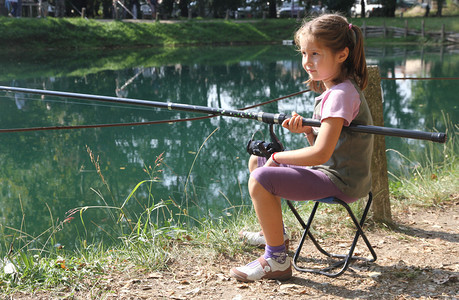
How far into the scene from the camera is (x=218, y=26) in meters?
27.8

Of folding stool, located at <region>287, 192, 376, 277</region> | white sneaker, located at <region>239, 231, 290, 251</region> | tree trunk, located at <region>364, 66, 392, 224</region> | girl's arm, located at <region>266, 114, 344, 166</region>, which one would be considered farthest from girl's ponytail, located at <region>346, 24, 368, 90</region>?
white sneaker, located at <region>239, 231, 290, 251</region>

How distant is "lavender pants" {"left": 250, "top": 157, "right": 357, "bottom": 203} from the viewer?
2137 mm

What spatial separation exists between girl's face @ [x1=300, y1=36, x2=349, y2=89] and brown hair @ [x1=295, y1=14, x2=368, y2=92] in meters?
0.02

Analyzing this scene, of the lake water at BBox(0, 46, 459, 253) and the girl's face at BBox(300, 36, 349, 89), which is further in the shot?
the lake water at BBox(0, 46, 459, 253)

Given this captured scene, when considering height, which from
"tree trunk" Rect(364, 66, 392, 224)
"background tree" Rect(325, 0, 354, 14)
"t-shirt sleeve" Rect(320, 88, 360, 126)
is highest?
"background tree" Rect(325, 0, 354, 14)

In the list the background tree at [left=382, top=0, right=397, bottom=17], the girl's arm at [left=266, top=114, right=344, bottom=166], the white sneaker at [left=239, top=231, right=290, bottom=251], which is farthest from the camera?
A: the background tree at [left=382, top=0, right=397, bottom=17]

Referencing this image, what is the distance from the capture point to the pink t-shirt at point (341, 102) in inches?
79.4

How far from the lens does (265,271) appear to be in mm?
2332

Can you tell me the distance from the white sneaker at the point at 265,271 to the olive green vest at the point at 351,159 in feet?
1.40

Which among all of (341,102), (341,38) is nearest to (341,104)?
(341,102)

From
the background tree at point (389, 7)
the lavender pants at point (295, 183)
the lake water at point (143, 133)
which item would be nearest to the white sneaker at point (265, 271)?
the lavender pants at point (295, 183)

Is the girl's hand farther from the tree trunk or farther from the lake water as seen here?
the tree trunk

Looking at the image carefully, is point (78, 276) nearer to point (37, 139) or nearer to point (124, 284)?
point (124, 284)

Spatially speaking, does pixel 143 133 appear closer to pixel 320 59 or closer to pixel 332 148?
pixel 320 59
